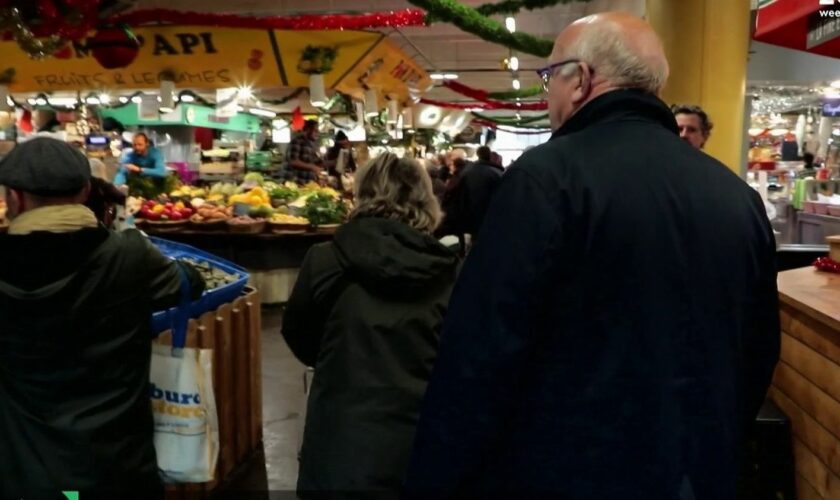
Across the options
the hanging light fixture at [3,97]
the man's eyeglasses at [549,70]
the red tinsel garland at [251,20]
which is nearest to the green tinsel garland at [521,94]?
the red tinsel garland at [251,20]

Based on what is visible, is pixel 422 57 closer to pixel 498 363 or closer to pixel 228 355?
pixel 228 355

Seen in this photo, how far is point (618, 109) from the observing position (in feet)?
5.40

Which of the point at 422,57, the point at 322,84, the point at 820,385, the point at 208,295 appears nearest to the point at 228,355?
the point at 208,295

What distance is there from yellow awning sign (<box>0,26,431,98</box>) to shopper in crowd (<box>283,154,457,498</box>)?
22.2ft

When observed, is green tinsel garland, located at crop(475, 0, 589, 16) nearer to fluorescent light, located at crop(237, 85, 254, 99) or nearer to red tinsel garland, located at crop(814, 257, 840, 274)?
fluorescent light, located at crop(237, 85, 254, 99)

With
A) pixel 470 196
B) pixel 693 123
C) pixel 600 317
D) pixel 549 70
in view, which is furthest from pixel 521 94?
pixel 600 317

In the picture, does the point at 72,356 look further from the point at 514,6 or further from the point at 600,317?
the point at 514,6

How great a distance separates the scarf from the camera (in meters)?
2.43

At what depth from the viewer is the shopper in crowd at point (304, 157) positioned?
11.3 meters

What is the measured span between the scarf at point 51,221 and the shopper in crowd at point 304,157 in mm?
8805

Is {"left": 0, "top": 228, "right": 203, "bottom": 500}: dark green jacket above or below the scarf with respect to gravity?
below

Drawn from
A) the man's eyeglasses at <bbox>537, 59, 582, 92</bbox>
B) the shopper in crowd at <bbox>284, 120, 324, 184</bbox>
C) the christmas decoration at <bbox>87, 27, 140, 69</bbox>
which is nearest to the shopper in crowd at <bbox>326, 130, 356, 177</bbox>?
the shopper in crowd at <bbox>284, 120, 324, 184</bbox>

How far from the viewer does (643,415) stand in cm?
159

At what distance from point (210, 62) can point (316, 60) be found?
3.98 ft
